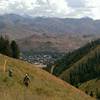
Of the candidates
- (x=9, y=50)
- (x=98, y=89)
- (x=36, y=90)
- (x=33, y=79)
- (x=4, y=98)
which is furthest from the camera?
(x=98, y=89)

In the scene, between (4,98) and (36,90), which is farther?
(36,90)

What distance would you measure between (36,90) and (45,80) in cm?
1198

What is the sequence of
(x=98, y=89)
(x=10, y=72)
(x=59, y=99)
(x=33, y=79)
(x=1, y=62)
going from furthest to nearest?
(x=98, y=89), (x=1, y=62), (x=33, y=79), (x=10, y=72), (x=59, y=99)

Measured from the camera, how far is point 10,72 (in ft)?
164

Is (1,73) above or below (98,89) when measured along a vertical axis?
above

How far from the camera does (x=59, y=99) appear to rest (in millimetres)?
41406

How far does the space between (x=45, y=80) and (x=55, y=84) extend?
7.29 feet

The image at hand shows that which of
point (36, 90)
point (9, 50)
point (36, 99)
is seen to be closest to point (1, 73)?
point (36, 90)

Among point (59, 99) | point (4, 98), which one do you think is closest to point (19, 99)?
point (4, 98)

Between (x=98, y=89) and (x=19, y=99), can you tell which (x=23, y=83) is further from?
(x=98, y=89)

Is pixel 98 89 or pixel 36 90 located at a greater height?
pixel 36 90

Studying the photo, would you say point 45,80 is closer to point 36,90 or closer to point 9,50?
point 36,90

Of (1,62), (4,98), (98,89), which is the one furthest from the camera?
(98,89)

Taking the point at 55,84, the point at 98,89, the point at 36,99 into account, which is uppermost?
the point at 36,99
